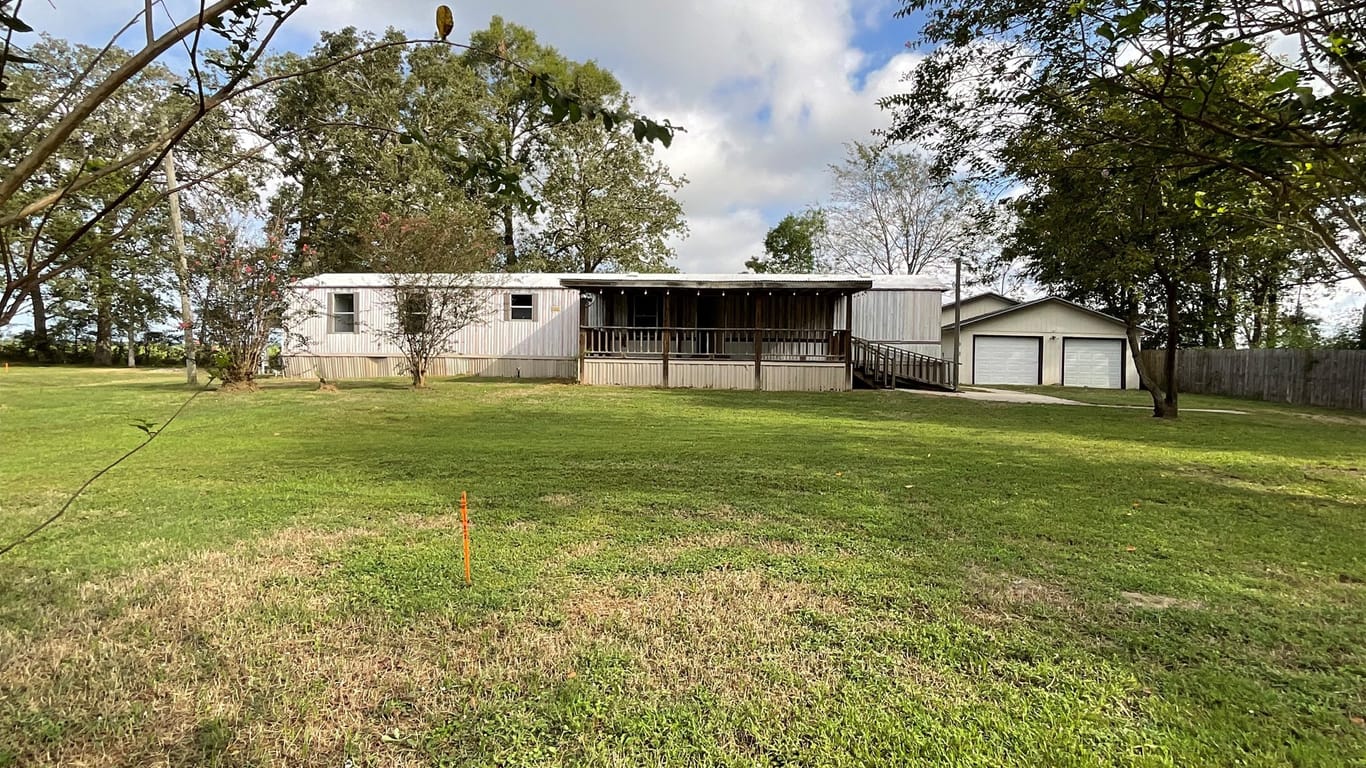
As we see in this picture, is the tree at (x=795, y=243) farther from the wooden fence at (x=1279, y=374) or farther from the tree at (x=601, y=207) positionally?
the wooden fence at (x=1279, y=374)

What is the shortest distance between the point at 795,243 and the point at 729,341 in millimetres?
21894

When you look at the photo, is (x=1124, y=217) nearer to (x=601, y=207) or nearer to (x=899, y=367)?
(x=899, y=367)

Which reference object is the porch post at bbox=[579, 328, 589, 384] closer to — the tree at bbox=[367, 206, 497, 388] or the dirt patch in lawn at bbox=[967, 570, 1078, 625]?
the tree at bbox=[367, 206, 497, 388]

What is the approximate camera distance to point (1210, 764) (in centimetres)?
201

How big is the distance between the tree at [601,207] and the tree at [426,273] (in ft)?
42.0

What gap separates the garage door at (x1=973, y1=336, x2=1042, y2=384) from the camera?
2366 cm

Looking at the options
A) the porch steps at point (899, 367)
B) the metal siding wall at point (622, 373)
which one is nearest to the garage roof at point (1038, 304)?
the porch steps at point (899, 367)

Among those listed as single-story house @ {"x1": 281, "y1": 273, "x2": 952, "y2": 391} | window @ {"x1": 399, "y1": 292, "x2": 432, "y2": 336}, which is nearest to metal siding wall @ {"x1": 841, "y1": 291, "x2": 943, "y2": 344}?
single-story house @ {"x1": 281, "y1": 273, "x2": 952, "y2": 391}

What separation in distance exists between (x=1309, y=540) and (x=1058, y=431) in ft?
18.2

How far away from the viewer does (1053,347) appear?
77.0 feet

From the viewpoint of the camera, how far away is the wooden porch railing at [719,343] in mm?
16578

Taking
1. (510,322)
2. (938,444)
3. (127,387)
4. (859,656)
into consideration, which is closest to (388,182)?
(510,322)

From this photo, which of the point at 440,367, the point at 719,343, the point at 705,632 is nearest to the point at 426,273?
the point at 440,367

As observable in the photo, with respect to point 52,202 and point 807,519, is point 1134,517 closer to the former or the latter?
point 807,519
